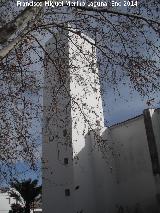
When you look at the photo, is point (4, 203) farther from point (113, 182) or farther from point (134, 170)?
point (134, 170)

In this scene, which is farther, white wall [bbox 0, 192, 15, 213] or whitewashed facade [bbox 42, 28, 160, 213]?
white wall [bbox 0, 192, 15, 213]

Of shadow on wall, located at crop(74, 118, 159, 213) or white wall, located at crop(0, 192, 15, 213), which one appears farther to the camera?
white wall, located at crop(0, 192, 15, 213)

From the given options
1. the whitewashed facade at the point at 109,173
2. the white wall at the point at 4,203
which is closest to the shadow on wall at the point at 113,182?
the whitewashed facade at the point at 109,173

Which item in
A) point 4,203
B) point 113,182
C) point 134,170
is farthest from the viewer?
point 4,203

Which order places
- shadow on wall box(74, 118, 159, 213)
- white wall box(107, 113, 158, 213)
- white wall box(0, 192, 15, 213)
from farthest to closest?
white wall box(0, 192, 15, 213)
shadow on wall box(74, 118, 159, 213)
white wall box(107, 113, 158, 213)

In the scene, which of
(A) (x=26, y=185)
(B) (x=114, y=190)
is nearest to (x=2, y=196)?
(A) (x=26, y=185)

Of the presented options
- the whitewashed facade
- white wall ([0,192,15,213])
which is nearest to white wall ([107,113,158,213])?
the whitewashed facade

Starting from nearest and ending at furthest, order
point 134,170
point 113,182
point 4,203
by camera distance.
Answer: point 134,170, point 113,182, point 4,203

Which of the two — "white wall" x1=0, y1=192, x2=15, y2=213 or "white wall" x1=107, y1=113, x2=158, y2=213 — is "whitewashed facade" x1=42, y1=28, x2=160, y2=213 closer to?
"white wall" x1=107, y1=113, x2=158, y2=213

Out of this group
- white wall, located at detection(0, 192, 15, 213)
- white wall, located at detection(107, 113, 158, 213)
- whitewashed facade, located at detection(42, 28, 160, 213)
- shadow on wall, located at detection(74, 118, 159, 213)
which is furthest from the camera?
white wall, located at detection(0, 192, 15, 213)

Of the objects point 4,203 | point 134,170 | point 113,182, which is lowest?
point 113,182

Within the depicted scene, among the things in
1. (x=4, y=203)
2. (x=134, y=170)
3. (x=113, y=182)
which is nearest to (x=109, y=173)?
(x=113, y=182)

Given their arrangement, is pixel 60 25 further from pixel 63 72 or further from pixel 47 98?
pixel 47 98

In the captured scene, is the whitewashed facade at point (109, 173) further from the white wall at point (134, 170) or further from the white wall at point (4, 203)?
the white wall at point (4, 203)
